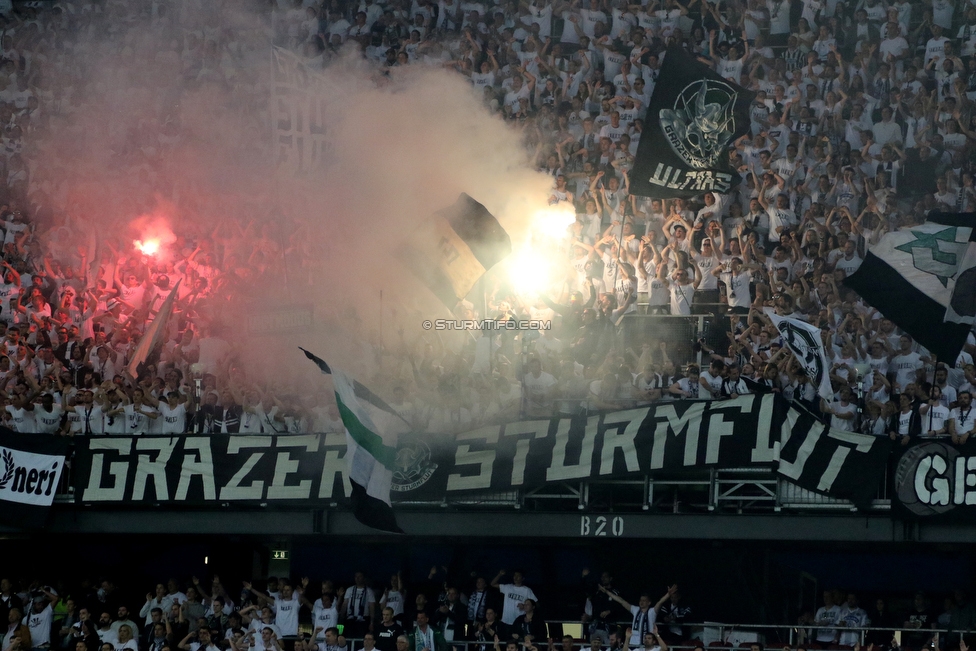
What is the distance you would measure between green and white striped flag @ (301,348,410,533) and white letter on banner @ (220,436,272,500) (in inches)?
53.9

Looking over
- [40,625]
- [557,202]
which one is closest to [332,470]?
[40,625]

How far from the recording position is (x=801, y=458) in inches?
480

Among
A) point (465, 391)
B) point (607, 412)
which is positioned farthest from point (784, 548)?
point (465, 391)

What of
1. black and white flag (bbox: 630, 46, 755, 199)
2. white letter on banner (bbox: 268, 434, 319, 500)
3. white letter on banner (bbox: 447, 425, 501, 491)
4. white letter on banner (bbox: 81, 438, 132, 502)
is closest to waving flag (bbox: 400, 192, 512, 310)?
black and white flag (bbox: 630, 46, 755, 199)

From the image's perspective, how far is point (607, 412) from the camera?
1286cm

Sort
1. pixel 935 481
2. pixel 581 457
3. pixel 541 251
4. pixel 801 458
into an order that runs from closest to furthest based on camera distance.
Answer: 1. pixel 935 481
2. pixel 801 458
3. pixel 581 457
4. pixel 541 251

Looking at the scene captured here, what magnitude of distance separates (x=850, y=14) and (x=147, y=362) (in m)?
9.53

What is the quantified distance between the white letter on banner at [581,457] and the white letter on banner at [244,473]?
9.66ft

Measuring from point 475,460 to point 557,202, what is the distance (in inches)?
158

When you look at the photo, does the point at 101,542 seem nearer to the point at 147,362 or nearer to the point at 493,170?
the point at 147,362

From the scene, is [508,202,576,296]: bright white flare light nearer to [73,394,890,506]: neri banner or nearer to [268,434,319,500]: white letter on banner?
[73,394,890,506]: neri banner

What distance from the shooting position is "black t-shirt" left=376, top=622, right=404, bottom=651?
42.4 ft

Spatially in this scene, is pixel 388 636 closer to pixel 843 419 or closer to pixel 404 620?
pixel 404 620

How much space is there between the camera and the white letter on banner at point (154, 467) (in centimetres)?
1379
